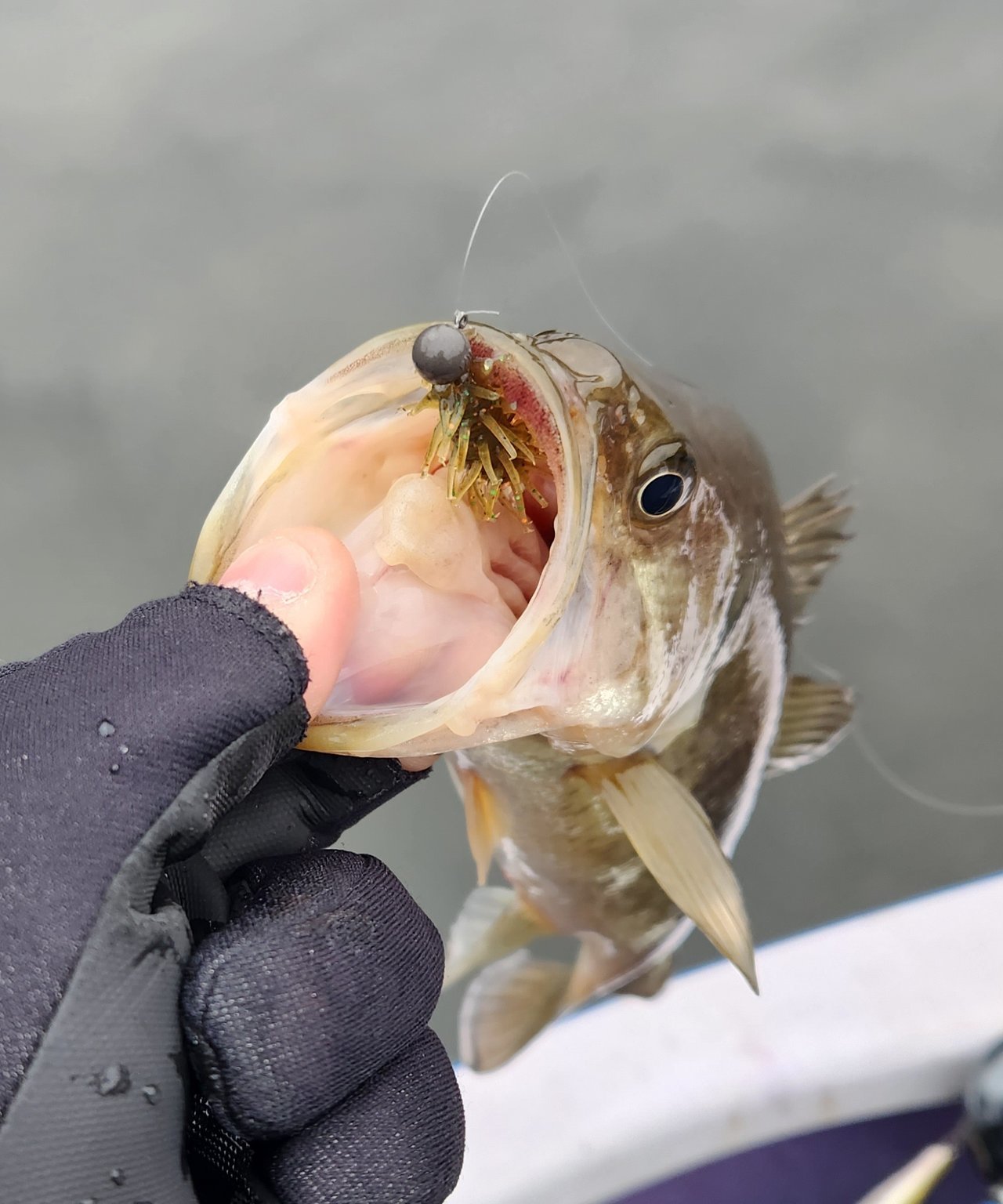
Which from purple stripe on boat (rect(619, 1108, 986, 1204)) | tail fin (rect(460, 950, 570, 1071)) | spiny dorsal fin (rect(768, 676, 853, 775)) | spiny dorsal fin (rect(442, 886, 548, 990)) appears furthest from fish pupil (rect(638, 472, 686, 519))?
purple stripe on boat (rect(619, 1108, 986, 1204))

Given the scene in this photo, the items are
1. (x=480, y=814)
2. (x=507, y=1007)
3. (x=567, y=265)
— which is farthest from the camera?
(x=567, y=265)

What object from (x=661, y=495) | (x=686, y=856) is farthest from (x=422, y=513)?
(x=686, y=856)

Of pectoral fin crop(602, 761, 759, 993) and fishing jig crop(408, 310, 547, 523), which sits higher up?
fishing jig crop(408, 310, 547, 523)

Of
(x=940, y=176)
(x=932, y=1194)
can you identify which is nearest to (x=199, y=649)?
(x=932, y=1194)

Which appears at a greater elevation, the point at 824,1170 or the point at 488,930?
the point at 488,930

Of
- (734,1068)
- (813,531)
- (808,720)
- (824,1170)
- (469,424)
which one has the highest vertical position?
(469,424)

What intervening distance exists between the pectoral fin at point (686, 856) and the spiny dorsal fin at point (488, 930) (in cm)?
62

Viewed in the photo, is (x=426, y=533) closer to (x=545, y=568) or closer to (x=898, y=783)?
(x=545, y=568)

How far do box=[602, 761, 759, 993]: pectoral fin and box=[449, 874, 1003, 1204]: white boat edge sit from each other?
54cm

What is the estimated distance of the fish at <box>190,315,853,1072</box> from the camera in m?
0.75

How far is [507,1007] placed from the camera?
1.63m

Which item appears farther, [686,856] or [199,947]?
[686,856]

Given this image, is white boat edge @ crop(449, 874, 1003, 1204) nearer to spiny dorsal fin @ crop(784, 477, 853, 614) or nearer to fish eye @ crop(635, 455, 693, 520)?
spiny dorsal fin @ crop(784, 477, 853, 614)

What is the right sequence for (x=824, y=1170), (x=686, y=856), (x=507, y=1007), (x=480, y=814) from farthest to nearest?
1. (x=507, y=1007)
2. (x=824, y=1170)
3. (x=480, y=814)
4. (x=686, y=856)
